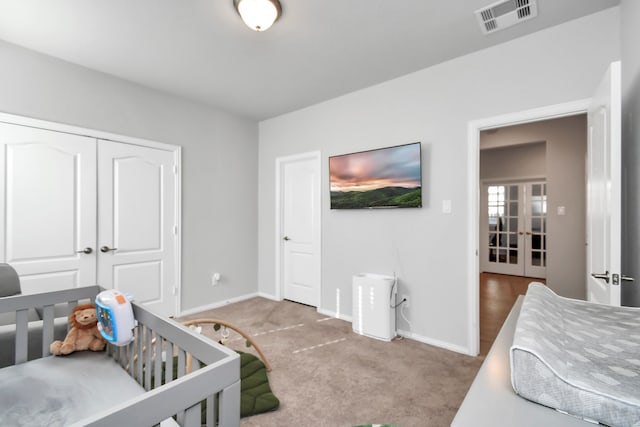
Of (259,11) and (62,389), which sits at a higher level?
(259,11)

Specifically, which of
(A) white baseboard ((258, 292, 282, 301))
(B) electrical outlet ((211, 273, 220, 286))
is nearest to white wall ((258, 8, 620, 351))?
(A) white baseboard ((258, 292, 282, 301))

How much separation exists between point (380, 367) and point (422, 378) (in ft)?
1.06

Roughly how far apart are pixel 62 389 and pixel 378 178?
2.81 metres

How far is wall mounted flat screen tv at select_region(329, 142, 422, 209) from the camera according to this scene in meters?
2.92

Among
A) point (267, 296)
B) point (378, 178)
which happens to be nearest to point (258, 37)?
point (378, 178)

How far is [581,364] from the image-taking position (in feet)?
2.33

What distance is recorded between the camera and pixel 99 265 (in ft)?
9.78

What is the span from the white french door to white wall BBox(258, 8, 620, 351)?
397cm

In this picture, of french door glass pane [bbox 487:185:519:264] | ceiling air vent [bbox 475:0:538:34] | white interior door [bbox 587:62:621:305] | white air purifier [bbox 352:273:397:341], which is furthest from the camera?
french door glass pane [bbox 487:185:519:264]

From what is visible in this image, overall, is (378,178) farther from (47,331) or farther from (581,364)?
(47,331)

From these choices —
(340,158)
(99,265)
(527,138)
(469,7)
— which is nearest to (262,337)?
(99,265)

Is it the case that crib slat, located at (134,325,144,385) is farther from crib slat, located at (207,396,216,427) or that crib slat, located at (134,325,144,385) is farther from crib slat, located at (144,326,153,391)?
crib slat, located at (207,396,216,427)

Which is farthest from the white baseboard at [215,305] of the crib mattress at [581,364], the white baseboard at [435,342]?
the crib mattress at [581,364]

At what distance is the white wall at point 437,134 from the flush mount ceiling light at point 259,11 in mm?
1536
